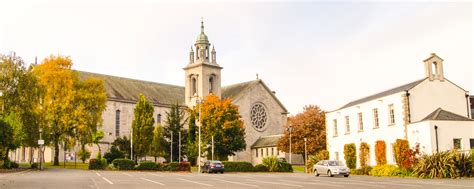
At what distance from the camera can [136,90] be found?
8731 cm

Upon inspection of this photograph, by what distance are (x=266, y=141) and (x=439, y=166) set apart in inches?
2123

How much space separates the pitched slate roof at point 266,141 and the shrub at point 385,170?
42464 millimetres

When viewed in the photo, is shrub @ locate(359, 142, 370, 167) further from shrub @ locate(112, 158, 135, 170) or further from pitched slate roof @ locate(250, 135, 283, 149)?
pitched slate roof @ locate(250, 135, 283, 149)

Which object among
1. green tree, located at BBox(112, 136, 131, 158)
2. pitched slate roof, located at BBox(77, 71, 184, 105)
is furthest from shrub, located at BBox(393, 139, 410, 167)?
pitched slate roof, located at BBox(77, 71, 184, 105)

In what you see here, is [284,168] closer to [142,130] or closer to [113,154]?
[142,130]

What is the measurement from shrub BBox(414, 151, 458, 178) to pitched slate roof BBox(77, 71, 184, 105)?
187 ft

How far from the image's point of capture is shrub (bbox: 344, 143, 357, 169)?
4222 cm

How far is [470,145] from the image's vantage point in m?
35.3

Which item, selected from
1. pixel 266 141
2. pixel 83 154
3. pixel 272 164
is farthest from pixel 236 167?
pixel 266 141

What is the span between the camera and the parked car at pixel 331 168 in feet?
111

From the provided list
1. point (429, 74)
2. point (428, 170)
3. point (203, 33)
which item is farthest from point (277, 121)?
point (428, 170)

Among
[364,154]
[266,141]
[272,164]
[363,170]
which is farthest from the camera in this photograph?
[266,141]

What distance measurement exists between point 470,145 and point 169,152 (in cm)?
4556

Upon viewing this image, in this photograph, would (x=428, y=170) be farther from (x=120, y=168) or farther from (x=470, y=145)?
(x=120, y=168)
